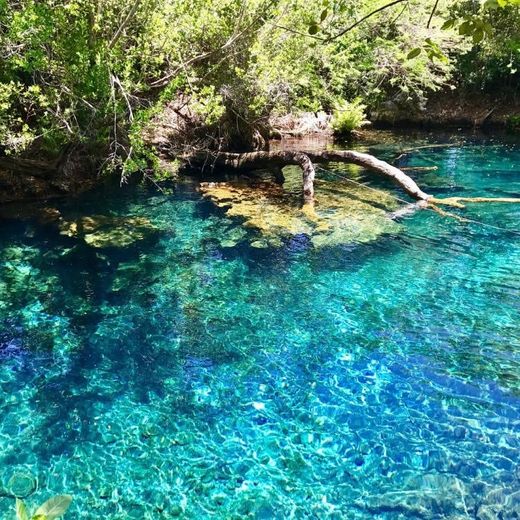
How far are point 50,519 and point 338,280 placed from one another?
6897mm

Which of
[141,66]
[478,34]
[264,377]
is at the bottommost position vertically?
[264,377]

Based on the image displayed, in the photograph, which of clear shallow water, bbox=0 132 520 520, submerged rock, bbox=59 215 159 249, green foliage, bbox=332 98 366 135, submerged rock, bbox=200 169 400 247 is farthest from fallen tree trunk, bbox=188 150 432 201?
green foliage, bbox=332 98 366 135

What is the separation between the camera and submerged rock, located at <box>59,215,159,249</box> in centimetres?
1026

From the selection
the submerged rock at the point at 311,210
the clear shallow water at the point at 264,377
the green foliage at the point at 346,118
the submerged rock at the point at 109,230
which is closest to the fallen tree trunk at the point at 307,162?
the submerged rock at the point at 311,210

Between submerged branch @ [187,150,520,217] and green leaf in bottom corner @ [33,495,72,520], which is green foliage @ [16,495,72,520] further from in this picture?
submerged branch @ [187,150,520,217]

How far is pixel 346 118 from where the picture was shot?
21.6 meters

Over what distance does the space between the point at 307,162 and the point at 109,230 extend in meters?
5.86

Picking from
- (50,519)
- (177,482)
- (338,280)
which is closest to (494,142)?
(338,280)

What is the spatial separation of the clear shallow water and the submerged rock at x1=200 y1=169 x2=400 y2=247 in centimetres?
53

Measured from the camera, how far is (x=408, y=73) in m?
23.2

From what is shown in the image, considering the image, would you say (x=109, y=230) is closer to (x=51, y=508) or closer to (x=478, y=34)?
(x=51, y=508)

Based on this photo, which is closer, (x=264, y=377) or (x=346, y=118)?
(x=264, y=377)

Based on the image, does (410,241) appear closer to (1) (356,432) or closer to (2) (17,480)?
(1) (356,432)

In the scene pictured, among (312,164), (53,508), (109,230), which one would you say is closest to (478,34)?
(53,508)
